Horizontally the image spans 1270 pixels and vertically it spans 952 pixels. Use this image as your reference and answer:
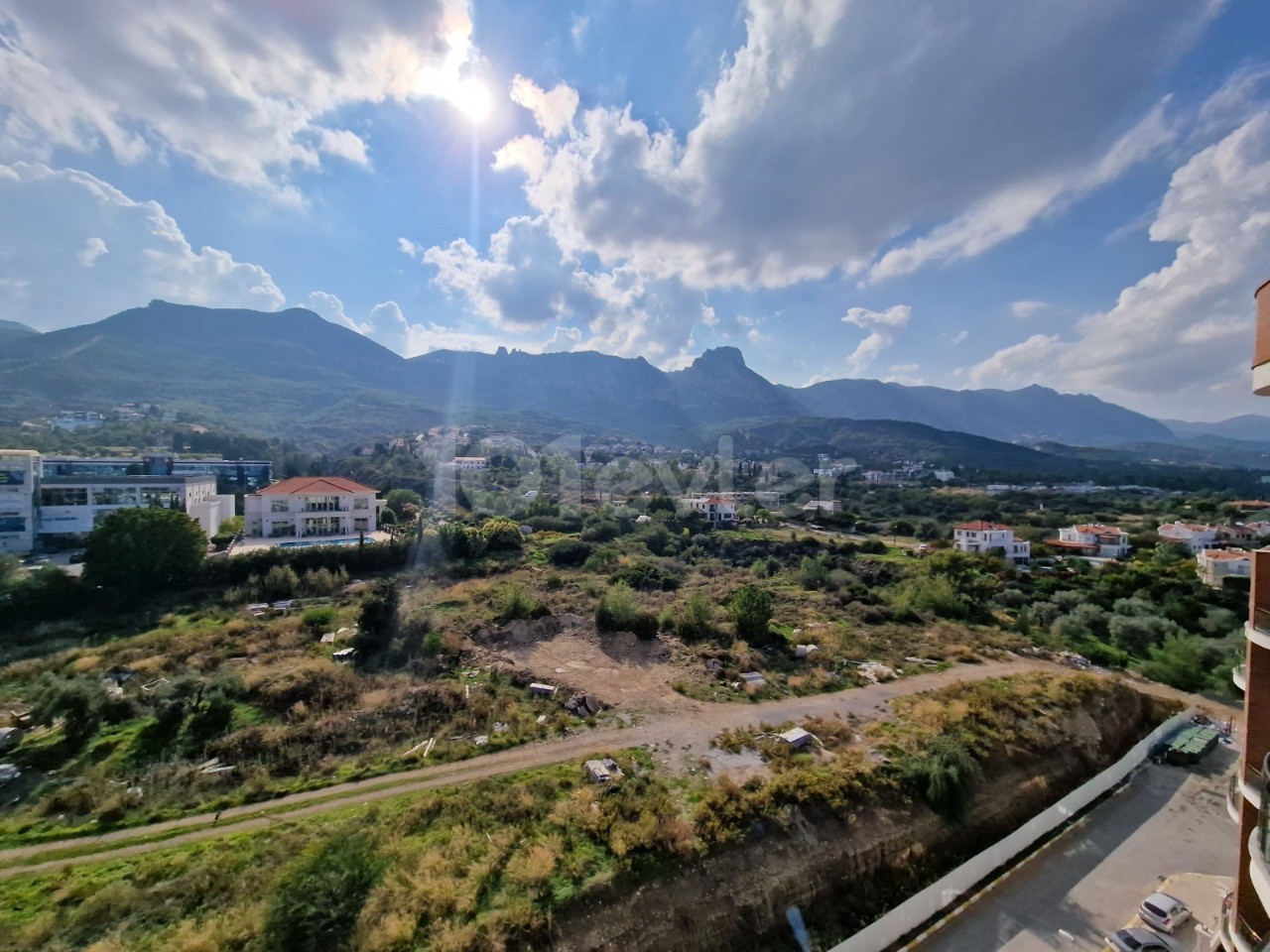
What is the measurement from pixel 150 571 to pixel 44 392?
107898 millimetres

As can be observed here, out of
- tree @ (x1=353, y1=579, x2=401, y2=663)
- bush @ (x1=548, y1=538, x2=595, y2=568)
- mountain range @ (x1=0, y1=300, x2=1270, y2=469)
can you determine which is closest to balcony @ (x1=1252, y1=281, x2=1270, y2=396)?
tree @ (x1=353, y1=579, x2=401, y2=663)

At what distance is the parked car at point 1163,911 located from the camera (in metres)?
8.17

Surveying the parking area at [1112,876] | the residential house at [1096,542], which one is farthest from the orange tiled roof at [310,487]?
the residential house at [1096,542]

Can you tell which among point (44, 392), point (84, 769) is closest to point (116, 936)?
point (84, 769)

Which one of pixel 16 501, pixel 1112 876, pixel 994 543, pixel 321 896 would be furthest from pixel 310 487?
pixel 994 543

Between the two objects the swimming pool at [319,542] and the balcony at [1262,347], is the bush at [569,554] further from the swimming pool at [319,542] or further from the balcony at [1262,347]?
the balcony at [1262,347]

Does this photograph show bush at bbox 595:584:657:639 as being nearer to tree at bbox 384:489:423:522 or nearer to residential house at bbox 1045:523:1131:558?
tree at bbox 384:489:423:522

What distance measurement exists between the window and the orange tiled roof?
1032 cm

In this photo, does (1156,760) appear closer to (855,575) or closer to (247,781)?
(855,575)

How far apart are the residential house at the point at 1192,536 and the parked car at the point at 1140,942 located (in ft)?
125

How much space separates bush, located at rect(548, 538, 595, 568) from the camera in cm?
2836

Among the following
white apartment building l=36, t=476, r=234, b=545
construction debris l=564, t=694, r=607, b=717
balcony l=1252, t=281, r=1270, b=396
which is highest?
balcony l=1252, t=281, r=1270, b=396

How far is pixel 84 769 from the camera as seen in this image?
9.40 metres

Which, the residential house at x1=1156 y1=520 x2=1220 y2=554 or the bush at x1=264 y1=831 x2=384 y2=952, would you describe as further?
the residential house at x1=1156 y1=520 x2=1220 y2=554
